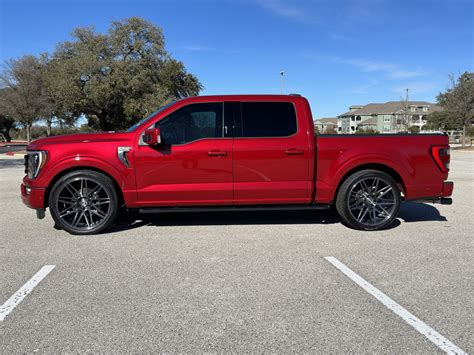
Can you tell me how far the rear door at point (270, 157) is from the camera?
18.2 feet

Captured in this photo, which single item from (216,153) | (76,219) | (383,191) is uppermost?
(216,153)

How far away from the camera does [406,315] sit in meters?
3.21

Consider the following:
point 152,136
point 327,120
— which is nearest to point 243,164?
point 152,136

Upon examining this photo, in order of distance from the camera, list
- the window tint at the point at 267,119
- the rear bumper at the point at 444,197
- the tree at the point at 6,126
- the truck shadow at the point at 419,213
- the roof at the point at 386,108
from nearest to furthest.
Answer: the window tint at the point at 267,119 → the rear bumper at the point at 444,197 → the truck shadow at the point at 419,213 → the tree at the point at 6,126 → the roof at the point at 386,108

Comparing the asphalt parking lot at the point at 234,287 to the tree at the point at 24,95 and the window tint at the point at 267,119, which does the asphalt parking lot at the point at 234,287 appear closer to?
the window tint at the point at 267,119

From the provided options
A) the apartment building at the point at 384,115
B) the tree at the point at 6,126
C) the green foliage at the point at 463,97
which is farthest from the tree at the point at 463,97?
the tree at the point at 6,126

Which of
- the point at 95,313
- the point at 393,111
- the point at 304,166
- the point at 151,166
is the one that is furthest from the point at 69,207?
the point at 393,111

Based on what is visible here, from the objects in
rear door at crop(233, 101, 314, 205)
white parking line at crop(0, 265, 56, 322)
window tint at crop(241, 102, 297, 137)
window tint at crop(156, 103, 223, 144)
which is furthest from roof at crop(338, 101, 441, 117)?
white parking line at crop(0, 265, 56, 322)

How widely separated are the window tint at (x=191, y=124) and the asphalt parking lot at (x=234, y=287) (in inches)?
55.8

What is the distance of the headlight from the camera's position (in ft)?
17.6

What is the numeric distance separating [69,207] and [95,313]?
8.88 ft

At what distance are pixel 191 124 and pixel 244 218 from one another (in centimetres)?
197

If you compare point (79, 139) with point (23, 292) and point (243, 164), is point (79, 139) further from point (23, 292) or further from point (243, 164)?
point (23, 292)

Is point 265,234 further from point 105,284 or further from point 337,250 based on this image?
point 105,284
